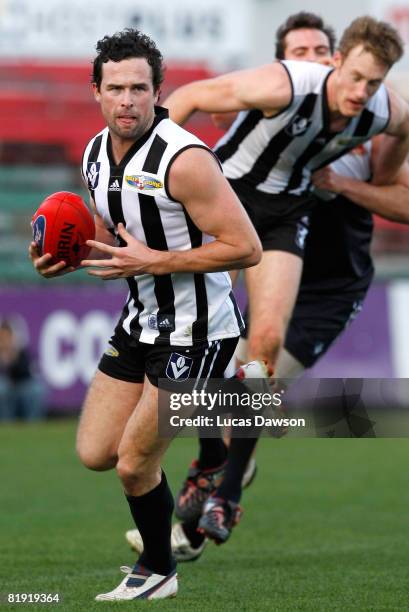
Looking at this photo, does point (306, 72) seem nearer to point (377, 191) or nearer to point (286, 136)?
point (286, 136)

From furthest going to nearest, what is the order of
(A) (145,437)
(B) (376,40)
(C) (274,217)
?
1. (C) (274,217)
2. (B) (376,40)
3. (A) (145,437)

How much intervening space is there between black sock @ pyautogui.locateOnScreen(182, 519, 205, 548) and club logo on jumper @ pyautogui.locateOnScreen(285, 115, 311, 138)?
2.06 metres

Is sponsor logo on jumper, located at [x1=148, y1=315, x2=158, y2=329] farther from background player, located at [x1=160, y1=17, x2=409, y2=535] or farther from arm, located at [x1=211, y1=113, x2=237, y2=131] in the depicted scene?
arm, located at [x1=211, y1=113, x2=237, y2=131]

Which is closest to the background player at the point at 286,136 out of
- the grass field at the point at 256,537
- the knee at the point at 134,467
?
the grass field at the point at 256,537

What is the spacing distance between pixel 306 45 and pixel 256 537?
2.84 m

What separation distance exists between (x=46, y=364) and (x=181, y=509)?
8.86 metres

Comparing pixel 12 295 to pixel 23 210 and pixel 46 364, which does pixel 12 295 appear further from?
pixel 23 210

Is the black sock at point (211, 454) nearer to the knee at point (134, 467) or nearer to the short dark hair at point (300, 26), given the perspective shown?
the knee at point (134, 467)

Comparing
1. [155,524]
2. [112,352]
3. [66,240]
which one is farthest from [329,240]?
[155,524]

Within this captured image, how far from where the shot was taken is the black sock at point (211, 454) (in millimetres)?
7094

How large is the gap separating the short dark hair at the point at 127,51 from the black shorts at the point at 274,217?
194 centimetres

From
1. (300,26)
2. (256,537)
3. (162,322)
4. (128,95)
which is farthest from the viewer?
(300,26)

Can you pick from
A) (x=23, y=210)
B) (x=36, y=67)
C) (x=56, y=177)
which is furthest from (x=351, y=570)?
(x=36, y=67)

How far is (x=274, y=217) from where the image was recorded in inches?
285
